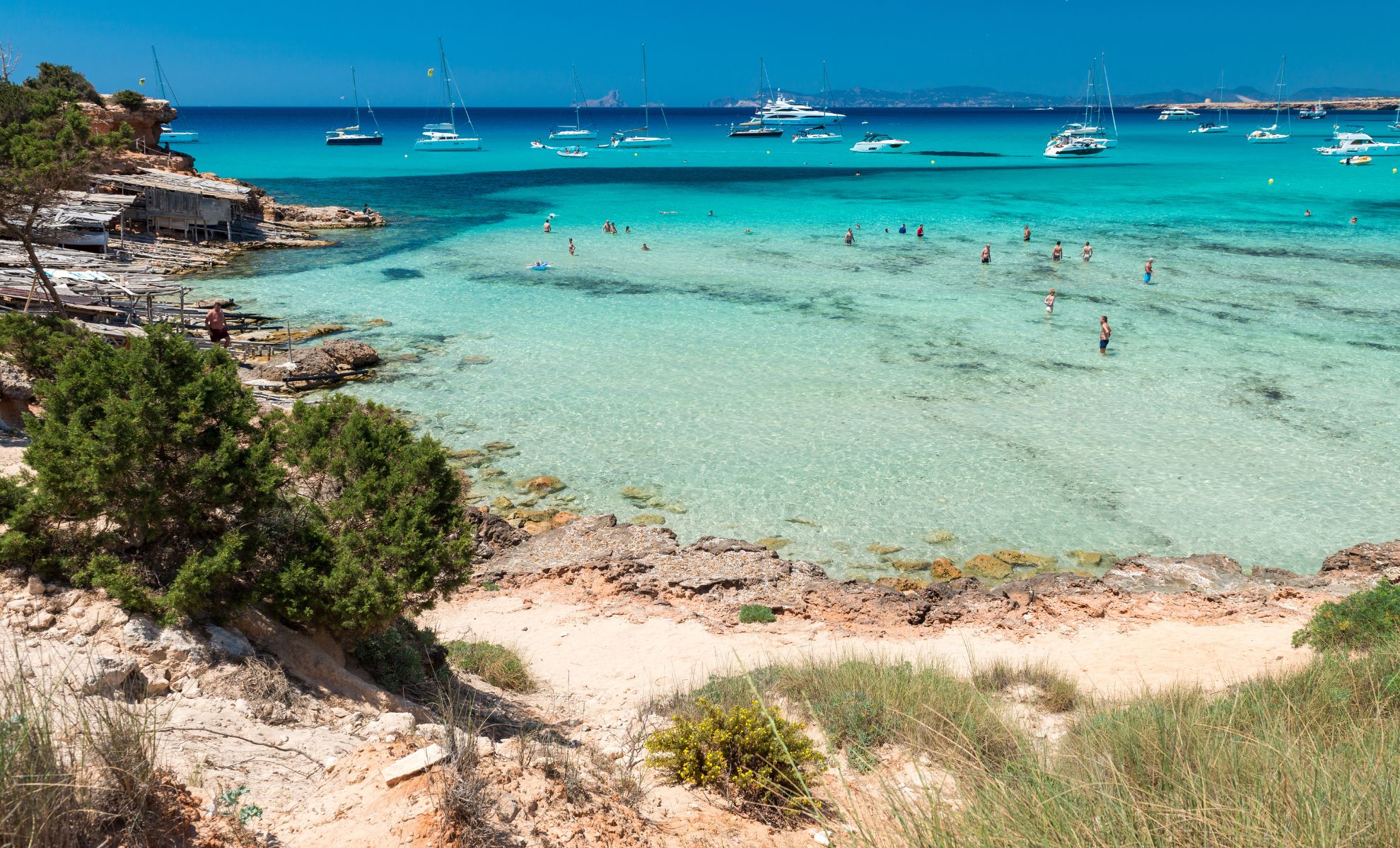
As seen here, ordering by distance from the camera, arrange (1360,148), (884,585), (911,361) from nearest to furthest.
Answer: (884,585), (911,361), (1360,148)

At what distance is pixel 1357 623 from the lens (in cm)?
995

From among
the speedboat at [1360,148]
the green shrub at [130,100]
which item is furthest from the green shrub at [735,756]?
the speedboat at [1360,148]

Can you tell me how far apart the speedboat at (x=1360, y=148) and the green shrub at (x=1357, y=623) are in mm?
111045

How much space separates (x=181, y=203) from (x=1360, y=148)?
4543 inches

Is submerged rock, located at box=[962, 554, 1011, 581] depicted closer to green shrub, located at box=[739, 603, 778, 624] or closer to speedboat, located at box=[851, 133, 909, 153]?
green shrub, located at box=[739, 603, 778, 624]

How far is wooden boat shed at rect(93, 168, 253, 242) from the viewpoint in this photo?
37.5 meters

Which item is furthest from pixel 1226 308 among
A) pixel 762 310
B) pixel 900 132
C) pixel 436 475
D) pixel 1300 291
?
pixel 900 132

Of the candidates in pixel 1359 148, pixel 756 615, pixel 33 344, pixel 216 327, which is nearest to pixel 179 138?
pixel 216 327

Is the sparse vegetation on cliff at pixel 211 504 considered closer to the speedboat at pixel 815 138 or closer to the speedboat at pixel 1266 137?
the speedboat at pixel 815 138

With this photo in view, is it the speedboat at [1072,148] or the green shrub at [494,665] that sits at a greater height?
the speedboat at [1072,148]

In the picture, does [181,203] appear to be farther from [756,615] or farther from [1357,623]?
[1357,623]

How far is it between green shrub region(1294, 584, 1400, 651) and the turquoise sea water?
4485mm

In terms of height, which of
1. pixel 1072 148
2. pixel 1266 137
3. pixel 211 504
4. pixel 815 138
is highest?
pixel 815 138

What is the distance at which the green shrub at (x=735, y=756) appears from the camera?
6770 millimetres
